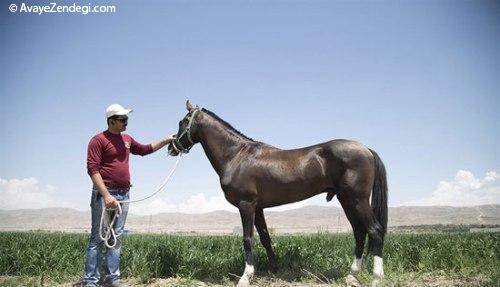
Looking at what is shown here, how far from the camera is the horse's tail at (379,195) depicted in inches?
259

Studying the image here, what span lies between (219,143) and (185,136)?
653mm

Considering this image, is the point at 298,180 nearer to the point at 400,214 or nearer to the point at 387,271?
the point at 387,271

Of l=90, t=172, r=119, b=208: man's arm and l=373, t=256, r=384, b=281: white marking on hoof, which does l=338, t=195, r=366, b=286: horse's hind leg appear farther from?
l=90, t=172, r=119, b=208: man's arm

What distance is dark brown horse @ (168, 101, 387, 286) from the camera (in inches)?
250

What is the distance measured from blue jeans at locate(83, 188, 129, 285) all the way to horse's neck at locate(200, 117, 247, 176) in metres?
1.75

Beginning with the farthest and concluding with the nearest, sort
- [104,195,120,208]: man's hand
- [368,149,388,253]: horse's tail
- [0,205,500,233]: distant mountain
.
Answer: [0,205,500,233]: distant mountain < [368,149,388,253]: horse's tail < [104,195,120,208]: man's hand

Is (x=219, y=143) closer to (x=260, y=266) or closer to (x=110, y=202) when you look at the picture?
(x=110, y=202)

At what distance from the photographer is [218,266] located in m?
7.29

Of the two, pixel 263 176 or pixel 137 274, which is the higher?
pixel 263 176

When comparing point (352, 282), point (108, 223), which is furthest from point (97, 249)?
point (352, 282)

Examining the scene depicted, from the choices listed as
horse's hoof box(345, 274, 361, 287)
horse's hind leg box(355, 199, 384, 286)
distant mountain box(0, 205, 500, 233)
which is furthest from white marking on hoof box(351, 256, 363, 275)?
distant mountain box(0, 205, 500, 233)

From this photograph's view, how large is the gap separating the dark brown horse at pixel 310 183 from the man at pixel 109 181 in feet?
5.69

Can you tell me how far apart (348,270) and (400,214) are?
105 meters

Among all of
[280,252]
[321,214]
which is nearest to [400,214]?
[321,214]
